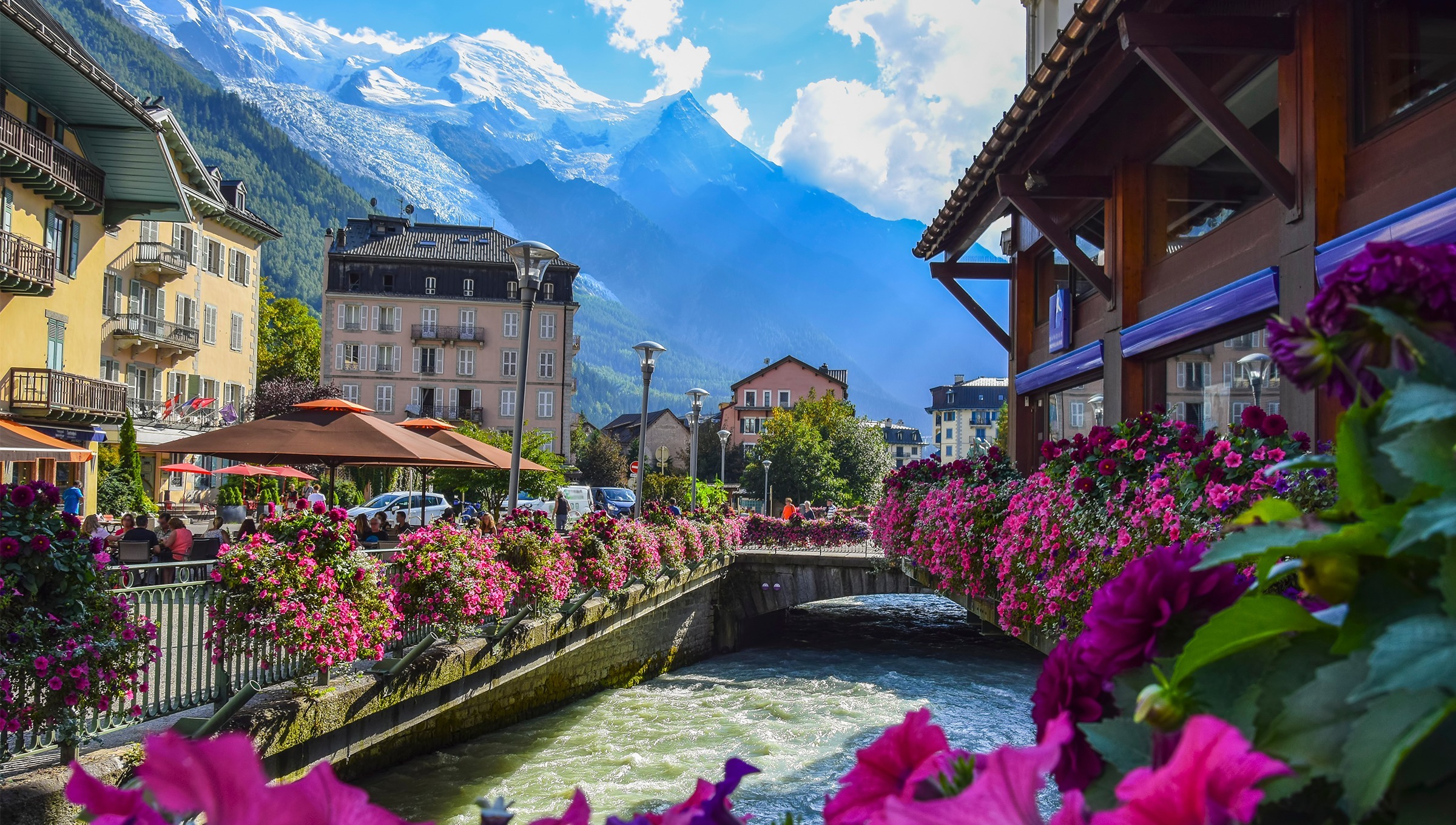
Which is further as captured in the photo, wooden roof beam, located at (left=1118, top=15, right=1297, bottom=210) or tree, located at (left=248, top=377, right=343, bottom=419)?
tree, located at (left=248, top=377, right=343, bottom=419)

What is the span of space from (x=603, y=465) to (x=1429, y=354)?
72538mm

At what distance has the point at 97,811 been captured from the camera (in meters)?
0.92

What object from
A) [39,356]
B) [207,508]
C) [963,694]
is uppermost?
[39,356]

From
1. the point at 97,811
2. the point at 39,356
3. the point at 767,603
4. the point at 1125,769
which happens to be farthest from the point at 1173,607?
the point at 39,356

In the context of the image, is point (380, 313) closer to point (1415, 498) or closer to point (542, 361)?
point (542, 361)

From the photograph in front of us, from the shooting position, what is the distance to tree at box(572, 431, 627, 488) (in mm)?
72625

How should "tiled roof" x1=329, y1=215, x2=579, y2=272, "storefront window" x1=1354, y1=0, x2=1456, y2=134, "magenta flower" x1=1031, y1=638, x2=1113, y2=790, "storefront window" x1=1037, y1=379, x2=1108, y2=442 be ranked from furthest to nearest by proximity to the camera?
"tiled roof" x1=329, y1=215, x2=579, y2=272 → "storefront window" x1=1037, y1=379, x2=1108, y2=442 → "storefront window" x1=1354, y1=0, x2=1456, y2=134 → "magenta flower" x1=1031, y1=638, x2=1113, y2=790

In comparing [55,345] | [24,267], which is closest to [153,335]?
[55,345]

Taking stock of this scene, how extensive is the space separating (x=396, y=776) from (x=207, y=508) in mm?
32800

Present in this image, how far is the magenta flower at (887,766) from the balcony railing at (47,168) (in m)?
27.8

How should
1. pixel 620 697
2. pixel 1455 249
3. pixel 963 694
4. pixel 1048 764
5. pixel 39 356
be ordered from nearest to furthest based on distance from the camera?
1. pixel 1048 764
2. pixel 1455 249
3. pixel 620 697
4. pixel 963 694
5. pixel 39 356

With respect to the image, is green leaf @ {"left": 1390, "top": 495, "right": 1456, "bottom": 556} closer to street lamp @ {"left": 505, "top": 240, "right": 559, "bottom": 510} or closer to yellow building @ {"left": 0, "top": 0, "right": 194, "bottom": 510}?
street lamp @ {"left": 505, "top": 240, "right": 559, "bottom": 510}

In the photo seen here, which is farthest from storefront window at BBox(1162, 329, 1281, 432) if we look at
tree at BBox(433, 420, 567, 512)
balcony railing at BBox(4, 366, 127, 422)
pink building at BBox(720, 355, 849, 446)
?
pink building at BBox(720, 355, 849, 446)

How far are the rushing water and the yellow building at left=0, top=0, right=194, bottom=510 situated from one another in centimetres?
1815
